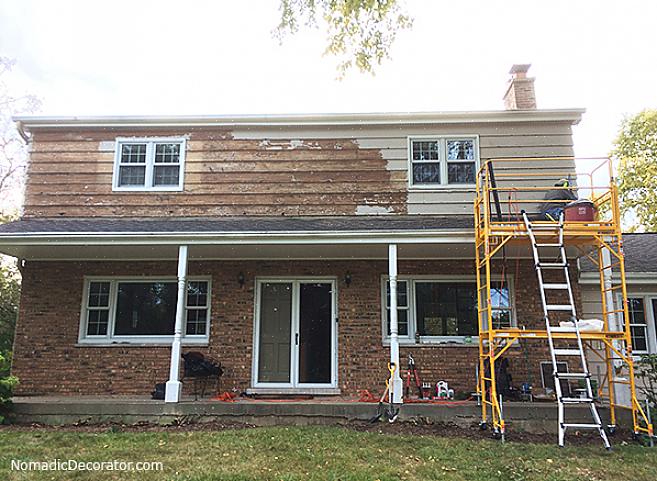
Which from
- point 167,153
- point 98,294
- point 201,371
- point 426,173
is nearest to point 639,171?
point 426,173

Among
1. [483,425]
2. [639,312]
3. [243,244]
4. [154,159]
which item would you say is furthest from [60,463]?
[639,312]

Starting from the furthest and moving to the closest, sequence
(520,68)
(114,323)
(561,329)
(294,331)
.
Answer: (520,68) → (114,323) → (294,331) → (561,329)

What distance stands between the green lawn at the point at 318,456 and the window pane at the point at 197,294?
127 inches

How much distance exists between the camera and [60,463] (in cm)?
601

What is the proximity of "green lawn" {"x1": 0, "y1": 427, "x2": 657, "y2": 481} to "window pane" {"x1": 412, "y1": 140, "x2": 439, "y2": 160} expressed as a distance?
583 centimetres

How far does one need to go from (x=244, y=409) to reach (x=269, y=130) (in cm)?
573

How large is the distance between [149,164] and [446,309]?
6680 mm

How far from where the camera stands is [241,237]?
9.01 metres

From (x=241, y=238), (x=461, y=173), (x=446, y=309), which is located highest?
(x=461, y=173)

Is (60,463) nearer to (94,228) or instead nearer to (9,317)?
(94,228)

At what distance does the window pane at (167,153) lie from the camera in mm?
11164

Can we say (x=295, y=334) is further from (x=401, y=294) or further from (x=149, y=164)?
(x=149, y=164)

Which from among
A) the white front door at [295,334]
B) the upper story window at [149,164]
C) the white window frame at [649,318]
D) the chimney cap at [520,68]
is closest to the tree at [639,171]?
the white window frame at [649,318]

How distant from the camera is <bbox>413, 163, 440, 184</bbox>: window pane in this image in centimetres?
1091
